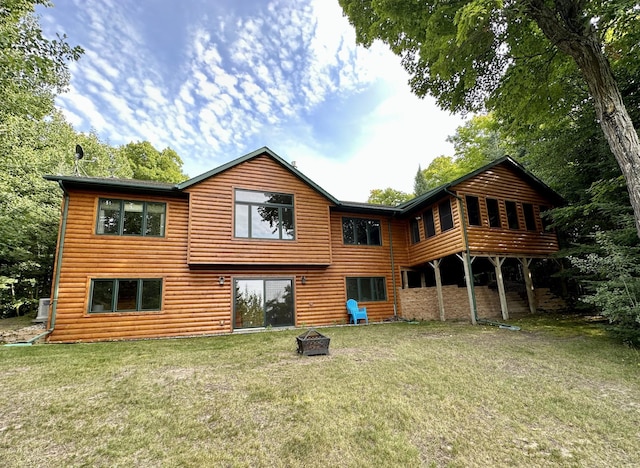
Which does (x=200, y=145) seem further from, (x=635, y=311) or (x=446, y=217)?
(x=635, y=311)

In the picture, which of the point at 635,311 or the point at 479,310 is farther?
the point at 479,310

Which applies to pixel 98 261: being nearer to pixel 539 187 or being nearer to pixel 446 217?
pixel 446 217

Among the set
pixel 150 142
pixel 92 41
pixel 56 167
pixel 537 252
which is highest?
pixel 150 142

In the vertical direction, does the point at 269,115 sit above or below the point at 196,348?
above

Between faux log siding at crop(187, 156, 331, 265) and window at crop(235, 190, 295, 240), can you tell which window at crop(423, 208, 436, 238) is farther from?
window at crop(235, 190, 295, 240)

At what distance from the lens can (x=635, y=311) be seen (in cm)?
563

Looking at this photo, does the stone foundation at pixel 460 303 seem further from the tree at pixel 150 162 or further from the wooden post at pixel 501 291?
the tree at pixel 150 162

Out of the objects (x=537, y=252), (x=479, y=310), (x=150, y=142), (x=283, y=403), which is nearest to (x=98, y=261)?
(x=283, y=403)

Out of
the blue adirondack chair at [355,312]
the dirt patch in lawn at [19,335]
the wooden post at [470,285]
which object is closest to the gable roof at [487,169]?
the wooden post at [470,285]

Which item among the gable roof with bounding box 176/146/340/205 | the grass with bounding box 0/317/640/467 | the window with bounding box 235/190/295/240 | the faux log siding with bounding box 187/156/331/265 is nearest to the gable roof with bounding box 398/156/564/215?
the gable roof with bounding box 176/146/340/205

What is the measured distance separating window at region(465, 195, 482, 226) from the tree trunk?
190 inches

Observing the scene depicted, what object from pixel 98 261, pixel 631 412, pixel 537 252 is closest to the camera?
pixel 631 412

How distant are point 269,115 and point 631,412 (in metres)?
17.7

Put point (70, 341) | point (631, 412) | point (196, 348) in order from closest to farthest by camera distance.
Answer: point (631, 412) < point (196, 348) < point (70, 341)
